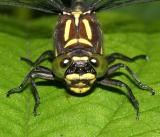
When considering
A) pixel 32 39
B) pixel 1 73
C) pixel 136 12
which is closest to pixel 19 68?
pixel 1 73

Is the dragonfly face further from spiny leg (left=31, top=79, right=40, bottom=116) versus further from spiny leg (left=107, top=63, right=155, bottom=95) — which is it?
spiny leg (left=107, top=63, right=155, bottom=95)

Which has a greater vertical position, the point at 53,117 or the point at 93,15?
the point at 93,15

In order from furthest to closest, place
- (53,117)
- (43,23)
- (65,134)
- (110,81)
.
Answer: (43,23), (110,81), (53,117), (65,134)

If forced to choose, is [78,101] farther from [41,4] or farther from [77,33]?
[41,4]

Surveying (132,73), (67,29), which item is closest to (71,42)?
(67,29)

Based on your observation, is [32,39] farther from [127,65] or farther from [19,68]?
[127,65]

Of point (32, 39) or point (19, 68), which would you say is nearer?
point (19, 68)

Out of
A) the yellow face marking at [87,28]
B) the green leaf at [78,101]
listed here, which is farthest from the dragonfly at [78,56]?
the green leaf at [78,101]

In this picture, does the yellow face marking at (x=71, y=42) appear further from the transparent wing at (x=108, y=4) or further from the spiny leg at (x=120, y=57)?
the spiny leg at (x=120, y=57)
